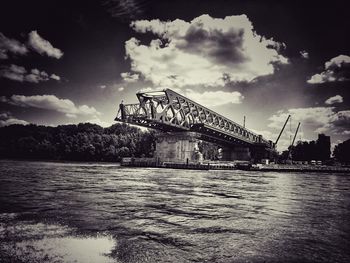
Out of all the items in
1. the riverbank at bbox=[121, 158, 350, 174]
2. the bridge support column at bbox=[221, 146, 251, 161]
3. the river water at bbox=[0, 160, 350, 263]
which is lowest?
the riverbank at bbox=[121, 158, 350, 174]

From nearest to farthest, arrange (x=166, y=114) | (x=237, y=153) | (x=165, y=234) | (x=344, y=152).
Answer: (x=165, y=234) → (x=166, y=114) → (x=344, y=152) → (x=237, y=153)

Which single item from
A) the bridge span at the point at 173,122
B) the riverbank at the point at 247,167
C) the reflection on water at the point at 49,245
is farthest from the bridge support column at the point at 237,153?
the reflection on water at the point at 49,245

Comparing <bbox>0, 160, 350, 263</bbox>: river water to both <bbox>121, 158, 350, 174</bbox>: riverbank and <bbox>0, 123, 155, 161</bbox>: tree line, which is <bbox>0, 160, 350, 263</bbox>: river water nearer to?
<bbox>121, 158, 350, 174</bbox>: riverbank

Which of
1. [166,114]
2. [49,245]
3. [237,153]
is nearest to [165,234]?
[49,245]

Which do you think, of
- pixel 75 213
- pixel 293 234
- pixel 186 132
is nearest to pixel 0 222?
pixel 75 213

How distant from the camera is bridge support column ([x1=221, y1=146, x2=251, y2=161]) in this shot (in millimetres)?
123062

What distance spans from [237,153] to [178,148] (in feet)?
197

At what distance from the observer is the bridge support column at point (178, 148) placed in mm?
71562

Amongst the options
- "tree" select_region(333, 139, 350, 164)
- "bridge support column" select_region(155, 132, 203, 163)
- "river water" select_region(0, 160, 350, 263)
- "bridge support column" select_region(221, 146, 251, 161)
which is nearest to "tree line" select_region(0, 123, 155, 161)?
"bridge support column" select_region(221, 146, 251, 161)

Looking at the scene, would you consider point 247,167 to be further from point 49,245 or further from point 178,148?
point 49,245

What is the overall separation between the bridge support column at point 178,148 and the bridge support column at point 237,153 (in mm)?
55903

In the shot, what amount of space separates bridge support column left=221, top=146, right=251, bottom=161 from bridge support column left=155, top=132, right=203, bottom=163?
183 feet

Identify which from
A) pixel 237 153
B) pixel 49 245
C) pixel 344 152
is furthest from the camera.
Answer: pixel 237 153

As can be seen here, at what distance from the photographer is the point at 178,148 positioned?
73.6 meters
